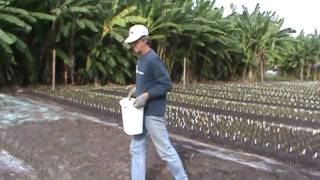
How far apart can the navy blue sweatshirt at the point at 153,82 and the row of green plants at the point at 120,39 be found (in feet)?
33.5

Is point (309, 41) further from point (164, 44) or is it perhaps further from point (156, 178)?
point (156, 178)

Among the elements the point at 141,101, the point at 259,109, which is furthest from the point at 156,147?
the point at 259,109

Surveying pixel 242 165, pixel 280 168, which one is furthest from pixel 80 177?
pixel 280 168

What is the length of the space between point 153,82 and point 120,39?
12981 millimetres

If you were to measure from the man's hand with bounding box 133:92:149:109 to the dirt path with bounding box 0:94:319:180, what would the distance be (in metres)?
1.15

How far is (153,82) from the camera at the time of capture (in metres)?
4.98

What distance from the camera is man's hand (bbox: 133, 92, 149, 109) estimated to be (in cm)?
490

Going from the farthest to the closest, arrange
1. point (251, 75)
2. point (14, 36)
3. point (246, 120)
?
point (251, 75)
point (14, 36)
point (246, 120)

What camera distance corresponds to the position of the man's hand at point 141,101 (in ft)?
16.1

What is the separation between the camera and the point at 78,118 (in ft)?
33.4

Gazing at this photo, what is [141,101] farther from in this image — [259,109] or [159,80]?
[259,109]

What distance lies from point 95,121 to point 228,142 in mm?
2957

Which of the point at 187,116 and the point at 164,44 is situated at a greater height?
the point at 164,44

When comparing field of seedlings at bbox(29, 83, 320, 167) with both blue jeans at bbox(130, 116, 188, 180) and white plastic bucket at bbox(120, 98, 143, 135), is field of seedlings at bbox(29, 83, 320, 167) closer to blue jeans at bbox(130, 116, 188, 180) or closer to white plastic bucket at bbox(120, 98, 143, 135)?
blue jeans at bbox(130, 116, 188, 180)
